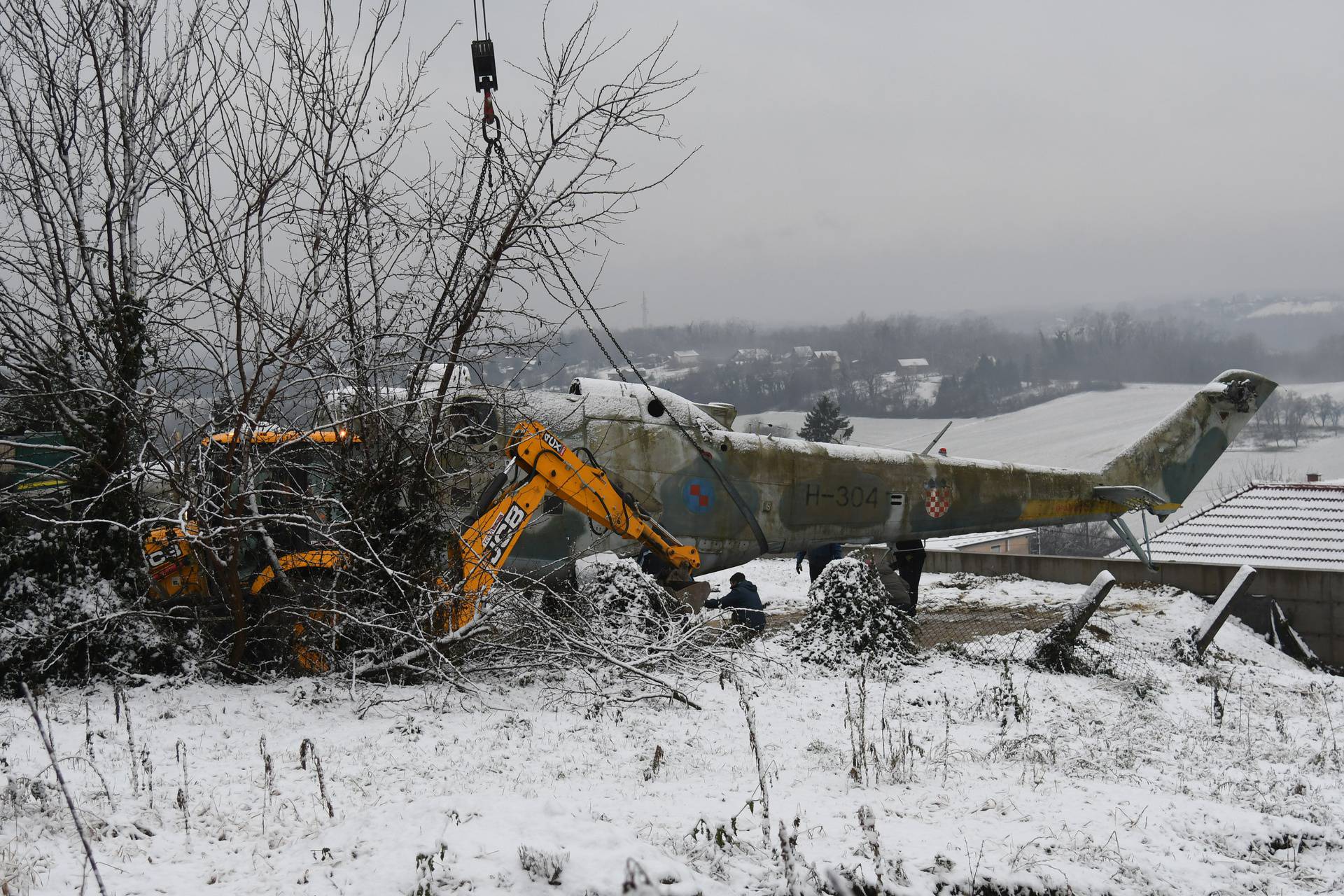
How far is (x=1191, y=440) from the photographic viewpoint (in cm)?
1666

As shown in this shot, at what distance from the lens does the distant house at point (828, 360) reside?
9594 cm

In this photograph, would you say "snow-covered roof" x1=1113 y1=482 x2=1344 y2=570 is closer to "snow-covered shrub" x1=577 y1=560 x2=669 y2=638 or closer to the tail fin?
the tail fin

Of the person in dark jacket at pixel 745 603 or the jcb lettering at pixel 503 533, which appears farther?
the person in dark jacket at pixel 745 603

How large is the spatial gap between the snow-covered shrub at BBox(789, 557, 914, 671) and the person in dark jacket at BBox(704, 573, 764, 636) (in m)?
0.87

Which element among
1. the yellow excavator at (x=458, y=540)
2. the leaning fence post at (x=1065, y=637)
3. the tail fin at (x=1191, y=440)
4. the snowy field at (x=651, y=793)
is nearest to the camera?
the snowy field at (x=651, y=793)

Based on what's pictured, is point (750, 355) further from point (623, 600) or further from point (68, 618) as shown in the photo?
point (68, 618)

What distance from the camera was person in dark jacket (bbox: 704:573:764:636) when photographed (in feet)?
36.7

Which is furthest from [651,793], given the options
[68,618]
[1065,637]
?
[1065,637]

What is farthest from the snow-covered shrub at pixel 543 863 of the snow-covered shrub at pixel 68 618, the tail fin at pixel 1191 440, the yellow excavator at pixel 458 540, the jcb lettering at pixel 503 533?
the tail fin at pixel 1191 440

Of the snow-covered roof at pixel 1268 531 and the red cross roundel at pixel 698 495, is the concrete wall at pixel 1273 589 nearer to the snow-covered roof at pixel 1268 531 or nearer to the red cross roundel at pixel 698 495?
the snow-covered roof at pixel 1268 531

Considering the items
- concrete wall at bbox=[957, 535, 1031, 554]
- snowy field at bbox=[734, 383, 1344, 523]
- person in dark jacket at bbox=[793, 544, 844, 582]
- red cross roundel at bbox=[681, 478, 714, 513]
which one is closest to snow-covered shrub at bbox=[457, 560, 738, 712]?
red cross roundel at bbox=[681, 478, 714, 513]

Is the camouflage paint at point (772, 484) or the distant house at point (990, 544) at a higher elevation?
the camouflage paint at point (772, 484)

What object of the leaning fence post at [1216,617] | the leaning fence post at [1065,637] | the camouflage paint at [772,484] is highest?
the camouflage paint at [772,484]

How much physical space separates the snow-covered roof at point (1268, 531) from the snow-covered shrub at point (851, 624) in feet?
30.0
